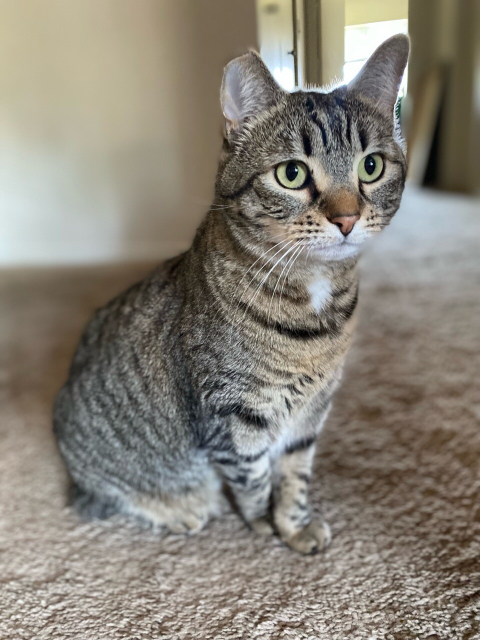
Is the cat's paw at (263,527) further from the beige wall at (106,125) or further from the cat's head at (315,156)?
the beige wall at (106,125)

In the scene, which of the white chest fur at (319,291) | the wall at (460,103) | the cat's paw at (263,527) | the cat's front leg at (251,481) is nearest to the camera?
the white chest fur at (319,291)

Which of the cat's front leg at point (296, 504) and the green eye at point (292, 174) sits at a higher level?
the green eye at point (292, 174)

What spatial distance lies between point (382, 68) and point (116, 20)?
103 centimetres

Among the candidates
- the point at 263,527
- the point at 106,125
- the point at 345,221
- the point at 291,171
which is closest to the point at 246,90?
the point at 291,171

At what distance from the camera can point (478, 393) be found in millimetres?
1417

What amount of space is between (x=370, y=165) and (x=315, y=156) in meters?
0.09

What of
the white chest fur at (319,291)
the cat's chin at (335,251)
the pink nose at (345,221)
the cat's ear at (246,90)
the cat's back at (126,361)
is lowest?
the cat's back at (126,361)

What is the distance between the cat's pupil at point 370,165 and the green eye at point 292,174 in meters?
0.09

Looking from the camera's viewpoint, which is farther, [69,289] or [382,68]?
[69,289]

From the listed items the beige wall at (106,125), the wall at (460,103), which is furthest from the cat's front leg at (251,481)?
the wall at (460,103)

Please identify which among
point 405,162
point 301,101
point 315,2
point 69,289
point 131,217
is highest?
point 315,2

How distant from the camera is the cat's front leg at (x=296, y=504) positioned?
3.46ft

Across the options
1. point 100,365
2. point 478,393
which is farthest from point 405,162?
point 478,393

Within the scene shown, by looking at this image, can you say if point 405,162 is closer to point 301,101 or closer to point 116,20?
point 301,101
